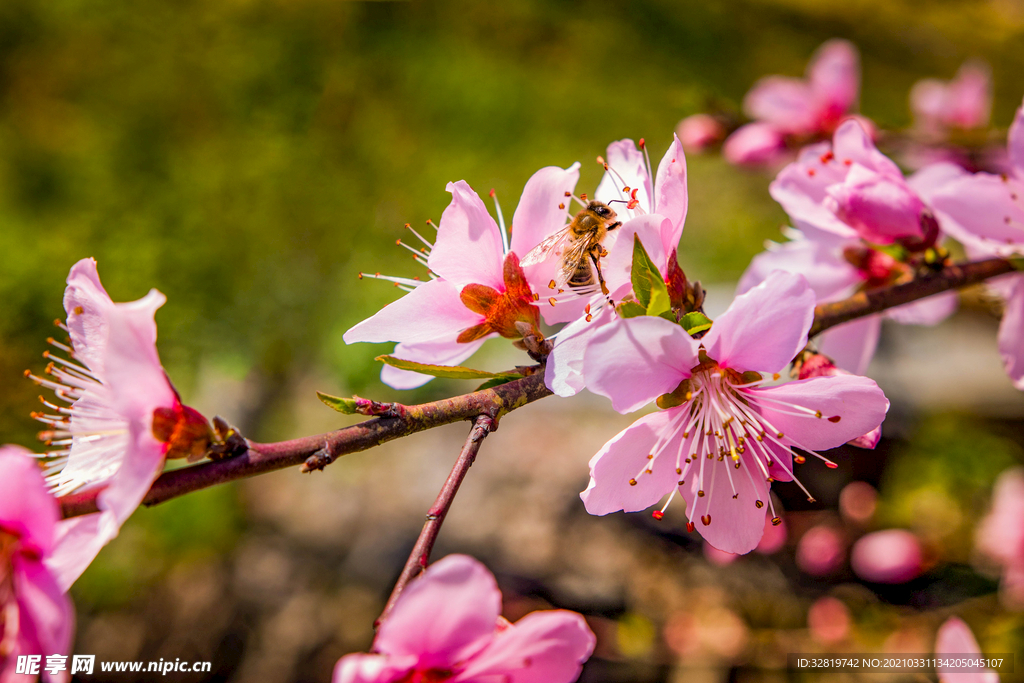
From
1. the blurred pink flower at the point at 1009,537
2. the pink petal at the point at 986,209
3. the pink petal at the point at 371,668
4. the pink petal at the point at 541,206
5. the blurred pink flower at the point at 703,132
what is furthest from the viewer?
the blurred pink flower at the point at 703,132

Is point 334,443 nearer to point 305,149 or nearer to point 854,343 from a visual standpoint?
point 854,343

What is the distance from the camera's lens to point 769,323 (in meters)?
0.52

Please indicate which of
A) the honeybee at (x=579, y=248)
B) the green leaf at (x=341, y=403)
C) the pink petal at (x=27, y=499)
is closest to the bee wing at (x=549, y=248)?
the honeybee at (x=579, y=248)

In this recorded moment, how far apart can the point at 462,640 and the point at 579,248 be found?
1.36 feet

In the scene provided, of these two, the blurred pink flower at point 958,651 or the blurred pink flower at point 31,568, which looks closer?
the blurred pink flower at point 31,568

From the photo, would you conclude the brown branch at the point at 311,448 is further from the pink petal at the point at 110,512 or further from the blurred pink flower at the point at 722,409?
the blurred pink flower at the point at 722,409

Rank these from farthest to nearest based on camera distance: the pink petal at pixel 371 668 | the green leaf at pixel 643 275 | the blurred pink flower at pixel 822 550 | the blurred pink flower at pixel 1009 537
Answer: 1. the blurred pink flower at pixel 822 550
2. the blurred pink flower at pixel 1009 537
3. the green leaf at pixel 643 275
4. the pink petal at pixel 371 668

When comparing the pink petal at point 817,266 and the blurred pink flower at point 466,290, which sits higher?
the blurred pink flower at point 466,290

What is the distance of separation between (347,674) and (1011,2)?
4.83 m

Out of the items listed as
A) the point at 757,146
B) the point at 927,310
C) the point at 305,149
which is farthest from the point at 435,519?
the point at 305,149

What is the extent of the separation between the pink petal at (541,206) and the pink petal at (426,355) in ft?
0.39

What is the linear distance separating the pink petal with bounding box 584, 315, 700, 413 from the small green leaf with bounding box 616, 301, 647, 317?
4cm

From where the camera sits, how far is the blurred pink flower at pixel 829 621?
4.67 ft

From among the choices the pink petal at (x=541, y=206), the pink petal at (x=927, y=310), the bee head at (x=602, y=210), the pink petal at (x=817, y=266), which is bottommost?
the pink petal at (x=927, y=310)
